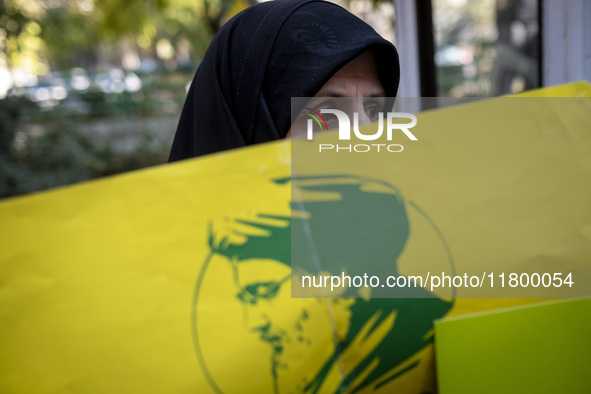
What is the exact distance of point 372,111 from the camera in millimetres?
1586

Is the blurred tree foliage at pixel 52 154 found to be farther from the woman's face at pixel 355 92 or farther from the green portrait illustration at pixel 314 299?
the green portrait illustration at pixel 314 299

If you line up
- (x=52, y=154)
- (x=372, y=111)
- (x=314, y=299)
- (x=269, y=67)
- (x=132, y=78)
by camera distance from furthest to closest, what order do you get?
(x=132, y=78)
(x=52, y=154)
(x=372, y=111)
(x=269, y=67)
(x=314, y=299)

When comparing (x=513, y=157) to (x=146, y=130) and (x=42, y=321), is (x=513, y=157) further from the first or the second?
(x=146, y=130)

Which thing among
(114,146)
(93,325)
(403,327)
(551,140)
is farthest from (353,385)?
(114,146)

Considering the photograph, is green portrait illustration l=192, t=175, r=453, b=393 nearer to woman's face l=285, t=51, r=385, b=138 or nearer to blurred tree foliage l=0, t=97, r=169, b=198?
woman's face l=285, t=51, r=385, b=138

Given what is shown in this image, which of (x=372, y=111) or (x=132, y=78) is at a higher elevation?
(x=132, y=78)

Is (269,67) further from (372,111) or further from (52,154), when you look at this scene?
(52,154)

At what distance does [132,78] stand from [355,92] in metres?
12.7

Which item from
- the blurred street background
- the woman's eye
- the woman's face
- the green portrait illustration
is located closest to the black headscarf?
the woman's face

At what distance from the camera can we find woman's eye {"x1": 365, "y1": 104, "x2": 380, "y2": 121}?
1566mm

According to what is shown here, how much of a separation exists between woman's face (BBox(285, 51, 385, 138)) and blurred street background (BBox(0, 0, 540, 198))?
4.56 ft

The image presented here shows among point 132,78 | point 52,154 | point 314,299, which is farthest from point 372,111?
point 132,78

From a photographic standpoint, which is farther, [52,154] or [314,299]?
[52,154]

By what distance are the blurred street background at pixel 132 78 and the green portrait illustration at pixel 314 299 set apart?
2114 millimetres
